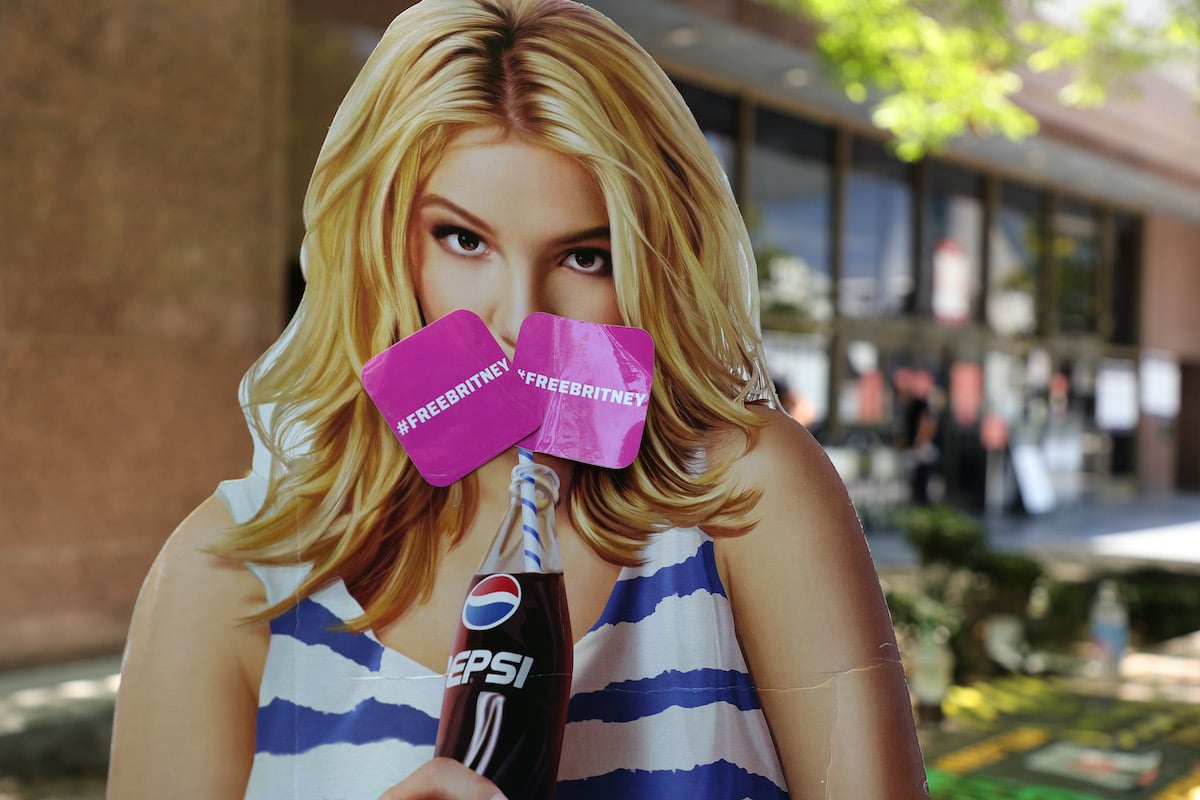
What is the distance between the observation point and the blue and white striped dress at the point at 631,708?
1215mm

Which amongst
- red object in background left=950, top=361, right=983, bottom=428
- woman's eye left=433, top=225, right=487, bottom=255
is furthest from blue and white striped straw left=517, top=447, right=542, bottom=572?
red object in background left=950, top=361, right=983, bottom=428

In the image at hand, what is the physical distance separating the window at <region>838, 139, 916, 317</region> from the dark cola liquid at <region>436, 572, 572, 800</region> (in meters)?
11.6

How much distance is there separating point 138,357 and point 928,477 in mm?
9828

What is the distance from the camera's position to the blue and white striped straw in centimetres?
120

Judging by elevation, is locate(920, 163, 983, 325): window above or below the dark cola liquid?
above

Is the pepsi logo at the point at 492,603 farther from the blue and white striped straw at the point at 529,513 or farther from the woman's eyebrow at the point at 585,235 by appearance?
the woman's eyebrow at the point at 585,235

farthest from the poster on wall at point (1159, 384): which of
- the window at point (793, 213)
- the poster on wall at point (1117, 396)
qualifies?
the window at point (793, 213)

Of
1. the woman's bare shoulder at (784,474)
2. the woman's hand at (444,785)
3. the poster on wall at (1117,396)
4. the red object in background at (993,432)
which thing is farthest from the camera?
the poster on wall at (1117,396)

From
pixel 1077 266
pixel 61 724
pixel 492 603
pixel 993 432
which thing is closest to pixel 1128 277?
pixel 1077 266

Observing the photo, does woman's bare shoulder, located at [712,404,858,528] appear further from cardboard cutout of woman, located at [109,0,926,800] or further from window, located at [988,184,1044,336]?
window, located at [988,184,1044,336]

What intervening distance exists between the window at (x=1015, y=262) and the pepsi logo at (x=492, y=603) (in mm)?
15173

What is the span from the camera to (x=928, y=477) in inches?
523

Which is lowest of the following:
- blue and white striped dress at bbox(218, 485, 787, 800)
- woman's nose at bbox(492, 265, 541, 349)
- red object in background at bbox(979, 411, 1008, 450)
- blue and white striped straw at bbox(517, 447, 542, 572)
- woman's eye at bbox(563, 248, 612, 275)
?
blue and white striped dress at bbox(218, 485, 787, 800)

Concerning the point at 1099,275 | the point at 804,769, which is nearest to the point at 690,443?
the point at 804,769
